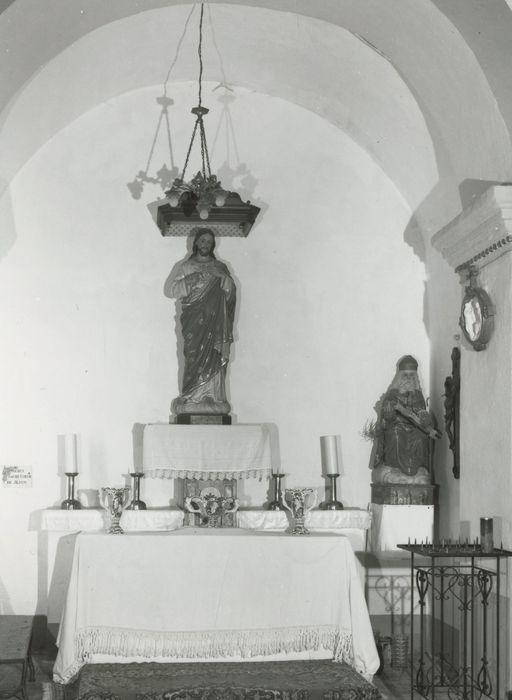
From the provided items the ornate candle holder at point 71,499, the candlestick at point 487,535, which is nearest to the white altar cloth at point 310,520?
the ornate candle holder at point 71,499

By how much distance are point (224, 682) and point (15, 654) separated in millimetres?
1172

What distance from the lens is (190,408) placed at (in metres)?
7.29

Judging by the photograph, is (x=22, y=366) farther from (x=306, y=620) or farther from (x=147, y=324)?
(x=306, y=620)

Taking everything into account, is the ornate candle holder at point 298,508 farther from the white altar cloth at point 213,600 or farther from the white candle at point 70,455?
the white candle at point 70,455

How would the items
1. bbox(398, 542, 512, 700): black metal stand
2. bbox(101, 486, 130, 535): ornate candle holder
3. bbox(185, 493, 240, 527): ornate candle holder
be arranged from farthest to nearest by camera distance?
bbox(185, 493, 240, 527): ornate candle holder < bbox(101, 486, 130, 535): ornate candle holder < bbox(398, 542, 512, 700): black metal stand

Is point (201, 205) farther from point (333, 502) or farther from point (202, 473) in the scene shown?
point (333, 502)

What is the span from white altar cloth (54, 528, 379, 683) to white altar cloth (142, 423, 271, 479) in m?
1.00

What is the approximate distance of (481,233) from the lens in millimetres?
5949

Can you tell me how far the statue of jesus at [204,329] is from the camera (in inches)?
289

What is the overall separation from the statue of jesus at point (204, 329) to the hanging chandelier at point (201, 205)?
0.18m

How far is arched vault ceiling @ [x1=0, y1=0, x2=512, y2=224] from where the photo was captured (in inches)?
237

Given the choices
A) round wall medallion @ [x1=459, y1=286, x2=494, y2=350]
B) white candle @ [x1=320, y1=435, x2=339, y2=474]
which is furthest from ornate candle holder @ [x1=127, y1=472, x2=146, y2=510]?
round wall medallion @ [x1=459, y1=286, x2=494, y2=350]

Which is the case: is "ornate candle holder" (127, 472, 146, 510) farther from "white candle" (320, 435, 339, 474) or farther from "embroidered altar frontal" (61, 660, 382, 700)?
"embroidered altar frontal" (61, 660, 382, 700)

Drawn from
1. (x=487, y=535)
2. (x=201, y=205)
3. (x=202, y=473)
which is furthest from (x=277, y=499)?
(x=201, y=205)
